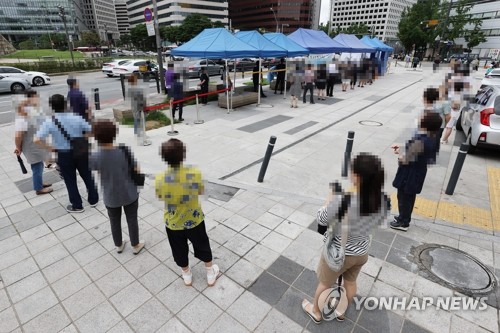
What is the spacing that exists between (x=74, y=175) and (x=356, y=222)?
441 cm

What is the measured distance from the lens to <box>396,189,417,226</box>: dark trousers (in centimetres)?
416

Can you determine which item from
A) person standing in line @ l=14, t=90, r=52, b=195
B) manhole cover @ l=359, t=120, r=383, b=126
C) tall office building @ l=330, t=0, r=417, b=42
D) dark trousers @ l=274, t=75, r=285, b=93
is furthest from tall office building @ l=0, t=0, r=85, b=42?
person standing in line @ l=14, t=90, r=52, b=195

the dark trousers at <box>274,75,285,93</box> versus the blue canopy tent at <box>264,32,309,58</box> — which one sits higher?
the blue canopy tent at <box>264,32,309,58</box>

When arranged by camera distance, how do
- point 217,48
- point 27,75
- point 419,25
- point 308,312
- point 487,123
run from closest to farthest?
point 308,312 → point 487,123 → point 217,48 → point 27,75 → point 419,25

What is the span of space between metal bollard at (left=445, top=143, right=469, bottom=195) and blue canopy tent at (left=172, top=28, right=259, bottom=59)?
8188mm

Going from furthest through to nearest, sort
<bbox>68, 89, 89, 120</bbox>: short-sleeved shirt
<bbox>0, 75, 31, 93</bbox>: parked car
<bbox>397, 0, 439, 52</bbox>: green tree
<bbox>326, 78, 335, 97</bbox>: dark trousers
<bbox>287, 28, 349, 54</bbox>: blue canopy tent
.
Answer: <bbox>397, 0, 439, 52</bbox>: green tree < <bbox>0, 75, 31, 93</bbox>: parked car < <bbox>287, 28, 349, 54</bbox>: blue canopy tent < <bbox>326, 78, 335, 97</bbox>: dark trousers < <bbox>68, 89, 89, 120</bbox>: short-sleeved shirt

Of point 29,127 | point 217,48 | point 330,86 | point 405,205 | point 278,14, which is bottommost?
point 405,205

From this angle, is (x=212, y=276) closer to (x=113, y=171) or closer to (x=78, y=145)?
(x=113, y=171)

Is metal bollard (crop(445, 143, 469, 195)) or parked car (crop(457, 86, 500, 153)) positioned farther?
parked car (crop(457, 86, 500, 153))

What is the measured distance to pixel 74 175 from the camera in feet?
15.1

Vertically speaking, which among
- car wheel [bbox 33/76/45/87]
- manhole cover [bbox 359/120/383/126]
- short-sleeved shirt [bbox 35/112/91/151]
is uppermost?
short-sleeved shirt [bbox 35/112/91/151]

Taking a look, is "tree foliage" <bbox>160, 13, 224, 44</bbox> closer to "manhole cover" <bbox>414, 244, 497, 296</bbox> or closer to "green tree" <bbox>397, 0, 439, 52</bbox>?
"green tree" <bbox>397, 0, 439, 52</bbox>

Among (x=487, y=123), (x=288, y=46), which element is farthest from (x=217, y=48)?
(x=487, y=123)

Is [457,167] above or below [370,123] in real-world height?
above
